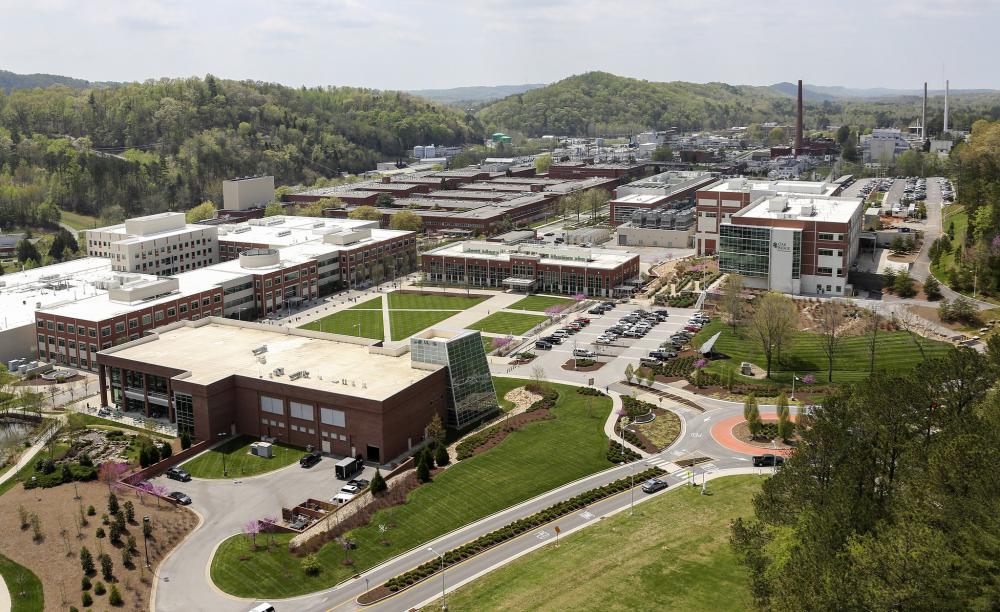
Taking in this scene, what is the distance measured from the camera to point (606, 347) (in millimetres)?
74812

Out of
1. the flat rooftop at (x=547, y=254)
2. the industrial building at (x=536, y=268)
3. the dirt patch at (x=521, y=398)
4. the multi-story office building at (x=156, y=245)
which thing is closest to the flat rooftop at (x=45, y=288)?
the multi-story office building at (x=156, y=245)

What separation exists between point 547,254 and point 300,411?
161ft

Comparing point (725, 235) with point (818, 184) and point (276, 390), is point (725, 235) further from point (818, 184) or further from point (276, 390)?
point (276, 390)

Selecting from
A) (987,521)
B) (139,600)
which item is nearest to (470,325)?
(139,600)

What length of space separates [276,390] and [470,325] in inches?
1187

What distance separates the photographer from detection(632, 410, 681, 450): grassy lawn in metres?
55.2

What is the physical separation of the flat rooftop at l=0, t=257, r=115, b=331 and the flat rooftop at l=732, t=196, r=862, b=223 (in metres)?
66.1

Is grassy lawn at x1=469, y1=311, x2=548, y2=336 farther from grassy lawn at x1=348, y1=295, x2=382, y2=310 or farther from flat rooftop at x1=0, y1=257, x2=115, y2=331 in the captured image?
flat rooftop at x1=0, y1=257, x2=115, y2=331

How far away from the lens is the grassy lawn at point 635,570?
37.8 metres

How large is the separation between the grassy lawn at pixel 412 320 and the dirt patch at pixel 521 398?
17702mm

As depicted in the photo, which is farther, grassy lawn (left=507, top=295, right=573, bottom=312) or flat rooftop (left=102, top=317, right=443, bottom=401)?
grassy lawn (left=507, top=295, right=573, bottom=312)

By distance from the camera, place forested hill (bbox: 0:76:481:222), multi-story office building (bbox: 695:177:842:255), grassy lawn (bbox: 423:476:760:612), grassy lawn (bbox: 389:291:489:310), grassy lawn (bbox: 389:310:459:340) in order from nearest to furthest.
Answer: grassy lawn (bbox: 423:476:760:612) → grassy lawn (bbox: 389:310:459:340) → grassy lawn (bbox: 389:291:489:310) → multi-story office building (bbox: 695:177:842:255) → forested hill (bbox: 0:76:481:222)

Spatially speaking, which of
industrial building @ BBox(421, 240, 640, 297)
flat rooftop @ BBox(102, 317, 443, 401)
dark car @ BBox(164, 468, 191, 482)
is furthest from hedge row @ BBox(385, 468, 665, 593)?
industrial building @ BBox(421, 240, 640, 297)

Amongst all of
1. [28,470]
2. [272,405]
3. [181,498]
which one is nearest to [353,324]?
[272,405]
